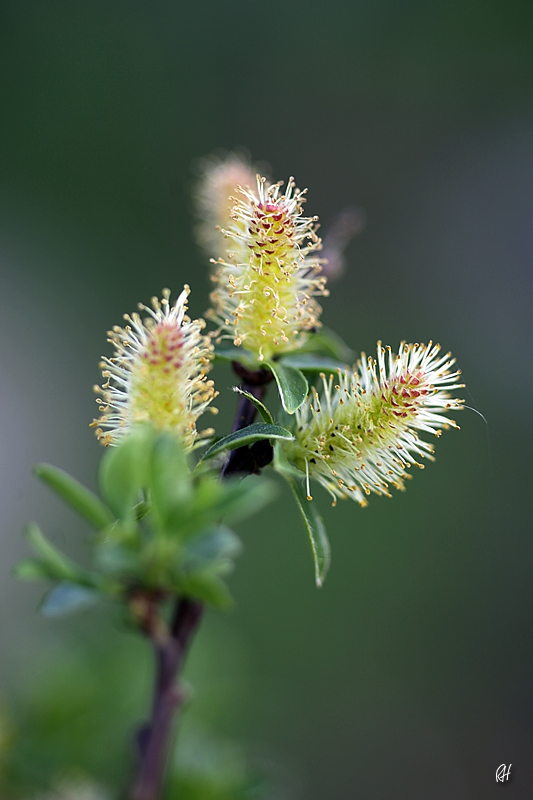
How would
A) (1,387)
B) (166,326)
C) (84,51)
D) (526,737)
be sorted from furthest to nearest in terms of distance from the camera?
1. (84,51)
2. (1,387)
3. (526,737)
4. (166,326)

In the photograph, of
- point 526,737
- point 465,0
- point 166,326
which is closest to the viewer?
point 166,326

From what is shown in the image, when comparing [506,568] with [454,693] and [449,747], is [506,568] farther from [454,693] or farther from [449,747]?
[449,747]

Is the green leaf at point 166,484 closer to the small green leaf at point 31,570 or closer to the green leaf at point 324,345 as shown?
the small green leaf at point 31,570

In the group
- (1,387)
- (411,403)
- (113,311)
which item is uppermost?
(113,311)

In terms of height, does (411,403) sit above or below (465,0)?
below

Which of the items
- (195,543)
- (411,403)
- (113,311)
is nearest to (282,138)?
(113,311)

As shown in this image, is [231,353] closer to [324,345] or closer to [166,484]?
[324,345]
